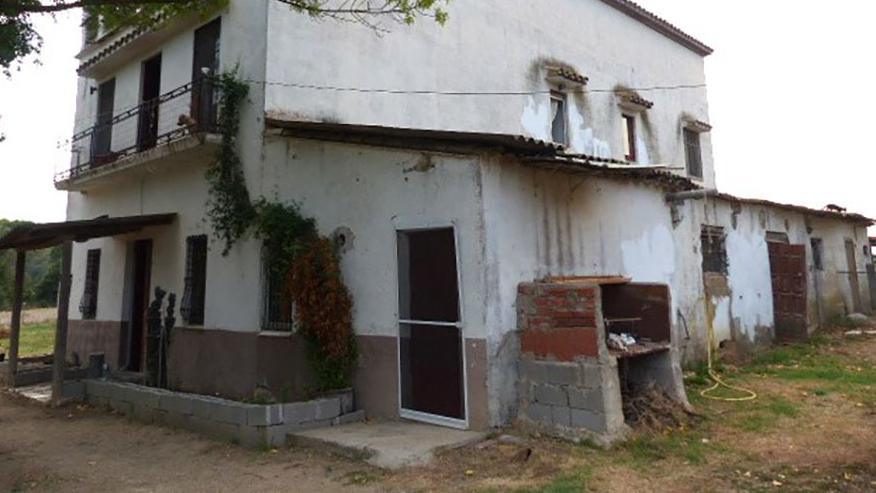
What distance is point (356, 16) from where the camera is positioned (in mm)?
10031

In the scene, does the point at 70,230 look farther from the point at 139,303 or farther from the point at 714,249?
the point at 714,249

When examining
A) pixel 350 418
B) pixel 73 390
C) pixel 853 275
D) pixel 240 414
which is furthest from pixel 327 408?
pixel 853 275

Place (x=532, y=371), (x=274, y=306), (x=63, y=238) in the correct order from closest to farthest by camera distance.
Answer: (x=532, y=371) < (x=274, y=306) < (x=63, y=238)

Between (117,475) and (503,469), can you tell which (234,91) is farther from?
(503,469)

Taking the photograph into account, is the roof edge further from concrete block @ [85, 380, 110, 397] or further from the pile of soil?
concrete block @ [85, 380, 110, 397]

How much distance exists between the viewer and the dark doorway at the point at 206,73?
9602 millimetres

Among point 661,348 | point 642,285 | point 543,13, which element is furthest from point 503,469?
point 543,13

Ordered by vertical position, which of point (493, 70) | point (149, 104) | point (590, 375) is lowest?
point (590, 375)

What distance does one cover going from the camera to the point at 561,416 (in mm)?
6324

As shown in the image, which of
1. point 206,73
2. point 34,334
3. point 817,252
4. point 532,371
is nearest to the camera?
point 532,371

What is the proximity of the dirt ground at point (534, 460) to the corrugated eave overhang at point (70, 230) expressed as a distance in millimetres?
3031

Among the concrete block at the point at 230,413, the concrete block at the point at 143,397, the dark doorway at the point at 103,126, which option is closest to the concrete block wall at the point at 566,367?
the concrete block at the point at 230,413

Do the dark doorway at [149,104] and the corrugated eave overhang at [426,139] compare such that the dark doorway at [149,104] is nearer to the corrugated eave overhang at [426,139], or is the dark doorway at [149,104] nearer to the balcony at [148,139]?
the balcony at [148,139]

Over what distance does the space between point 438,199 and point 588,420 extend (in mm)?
3021
